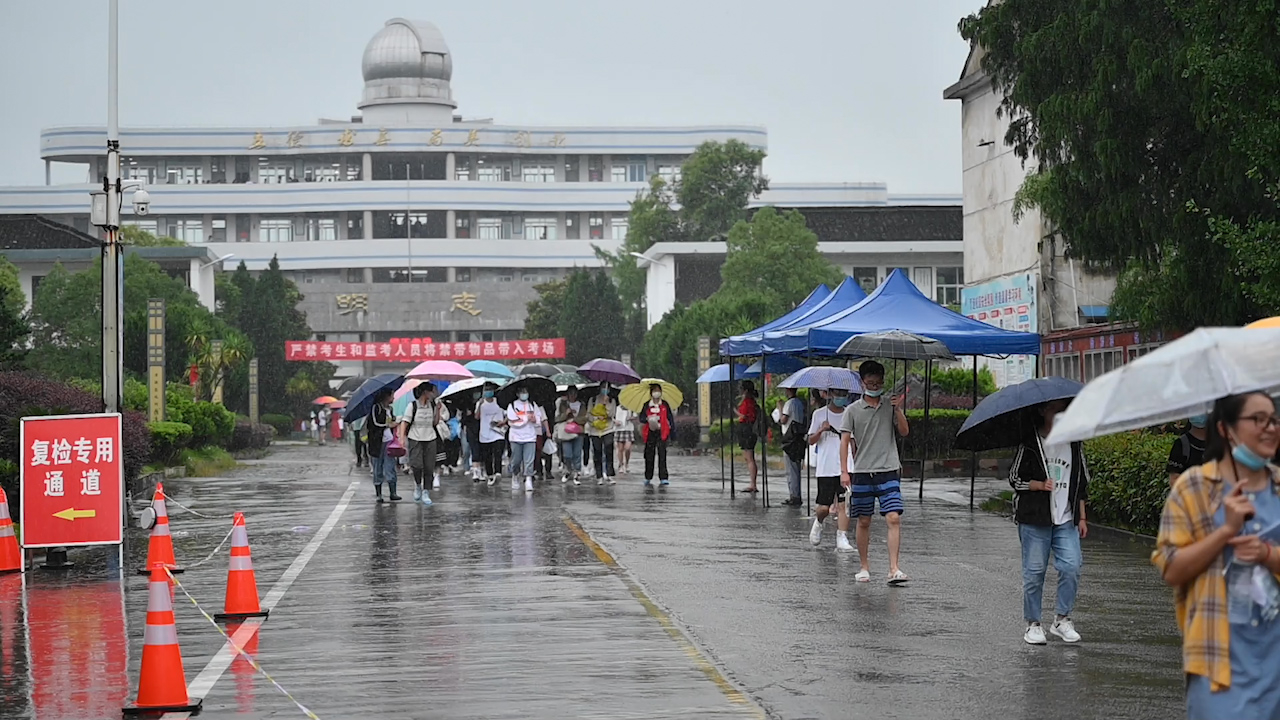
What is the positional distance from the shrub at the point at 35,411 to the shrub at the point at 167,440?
8.22 meters

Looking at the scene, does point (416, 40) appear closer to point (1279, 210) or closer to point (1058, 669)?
point (1279, 210)

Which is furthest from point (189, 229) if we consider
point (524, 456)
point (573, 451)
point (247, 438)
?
point (524, 456)

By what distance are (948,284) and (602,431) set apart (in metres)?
51.0

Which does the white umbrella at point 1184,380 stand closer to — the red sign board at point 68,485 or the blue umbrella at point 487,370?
the red sign board at point 68,485

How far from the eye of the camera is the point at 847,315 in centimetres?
2223

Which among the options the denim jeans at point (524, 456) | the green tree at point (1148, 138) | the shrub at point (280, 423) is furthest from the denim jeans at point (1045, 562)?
the shrub at point (280, 423)

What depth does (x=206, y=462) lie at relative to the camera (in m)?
39.4

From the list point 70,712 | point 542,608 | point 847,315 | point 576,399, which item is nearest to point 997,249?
point 576,399

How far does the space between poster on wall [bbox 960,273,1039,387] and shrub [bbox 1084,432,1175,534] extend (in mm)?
19639

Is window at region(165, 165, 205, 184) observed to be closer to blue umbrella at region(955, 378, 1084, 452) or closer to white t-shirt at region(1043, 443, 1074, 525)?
blue umbrella at region(955, 378, 1084, 452)

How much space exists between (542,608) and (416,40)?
10677 centimetres

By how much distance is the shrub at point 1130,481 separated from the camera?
18109 mm

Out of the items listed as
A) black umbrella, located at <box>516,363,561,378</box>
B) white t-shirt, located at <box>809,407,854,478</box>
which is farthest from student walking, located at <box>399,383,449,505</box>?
black umbrella, located at <box>516,363,561,378</box>

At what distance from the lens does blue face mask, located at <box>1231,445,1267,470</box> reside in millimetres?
5535
